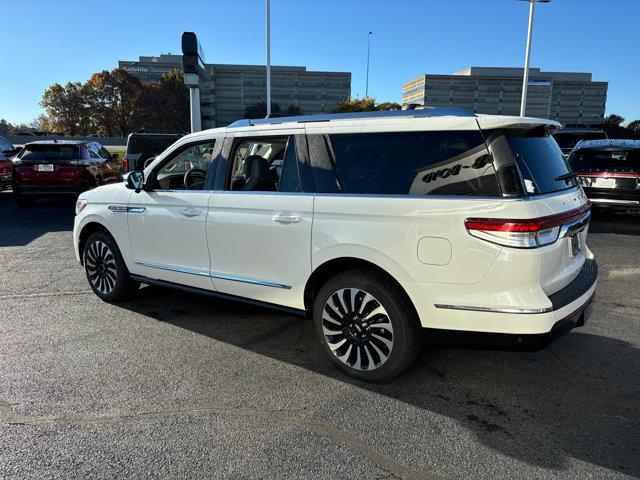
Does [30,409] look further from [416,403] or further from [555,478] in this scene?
[555,478]

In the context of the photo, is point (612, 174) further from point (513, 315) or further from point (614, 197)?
point (513, 315)

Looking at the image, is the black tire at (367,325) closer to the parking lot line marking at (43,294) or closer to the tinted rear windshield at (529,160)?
the tinted rear windshield at (529,160)

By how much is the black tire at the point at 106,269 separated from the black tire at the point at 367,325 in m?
2.53

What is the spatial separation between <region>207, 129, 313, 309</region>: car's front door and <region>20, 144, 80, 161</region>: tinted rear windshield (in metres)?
9.51

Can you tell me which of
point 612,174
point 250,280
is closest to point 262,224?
point 250,280

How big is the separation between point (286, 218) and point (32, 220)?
31.2 feet

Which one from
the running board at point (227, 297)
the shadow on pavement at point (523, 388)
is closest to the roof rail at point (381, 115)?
the running board at point (227, 297)

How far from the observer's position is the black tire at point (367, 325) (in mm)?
3268

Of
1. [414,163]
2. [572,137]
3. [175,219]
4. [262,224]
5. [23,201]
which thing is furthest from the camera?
[572,137]

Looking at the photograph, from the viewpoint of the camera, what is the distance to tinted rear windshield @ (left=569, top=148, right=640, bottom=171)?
380 inches

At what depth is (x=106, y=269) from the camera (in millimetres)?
5285

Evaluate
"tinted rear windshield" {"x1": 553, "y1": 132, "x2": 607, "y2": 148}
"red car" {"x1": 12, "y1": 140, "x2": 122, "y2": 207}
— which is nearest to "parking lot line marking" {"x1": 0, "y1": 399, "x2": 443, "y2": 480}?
Answer: "red car" {"x1": 12, "y1": 140, "x2": 122, "y2": 207}

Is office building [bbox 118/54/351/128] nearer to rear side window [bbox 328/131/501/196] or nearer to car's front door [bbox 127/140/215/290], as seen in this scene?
car's front door [bbox 127/140/215/290]

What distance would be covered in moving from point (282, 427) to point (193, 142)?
275 centimetres
